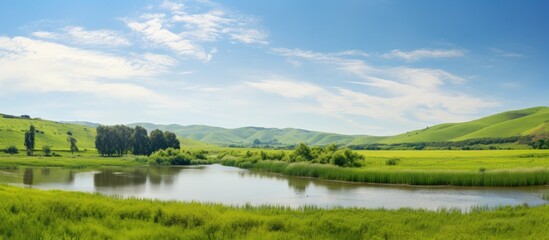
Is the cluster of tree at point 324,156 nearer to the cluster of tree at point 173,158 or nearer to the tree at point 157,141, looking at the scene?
the cluster of tree at point 173,158

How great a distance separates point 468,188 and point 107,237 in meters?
42.4

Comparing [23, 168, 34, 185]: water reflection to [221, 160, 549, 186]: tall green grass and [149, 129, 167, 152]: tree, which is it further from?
[149, 129, 167, 152]: tree

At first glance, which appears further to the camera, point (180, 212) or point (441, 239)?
point (180, 212)

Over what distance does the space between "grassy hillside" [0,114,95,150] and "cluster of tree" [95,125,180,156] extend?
79.6 ft

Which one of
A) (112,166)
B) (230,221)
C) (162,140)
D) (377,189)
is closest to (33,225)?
(230,221)

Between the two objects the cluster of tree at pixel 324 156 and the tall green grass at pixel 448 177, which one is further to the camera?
the cluster of tree at pixel 324 156

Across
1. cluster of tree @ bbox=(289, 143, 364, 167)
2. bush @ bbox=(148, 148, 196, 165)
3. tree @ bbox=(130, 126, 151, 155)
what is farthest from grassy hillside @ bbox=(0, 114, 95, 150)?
cluster of tree @ bbox=(289, 143, 364, 167)

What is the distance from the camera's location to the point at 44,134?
459 feet

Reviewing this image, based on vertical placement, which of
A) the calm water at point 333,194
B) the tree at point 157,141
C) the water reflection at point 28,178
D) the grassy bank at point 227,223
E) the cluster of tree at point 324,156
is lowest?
the calm water at point 333,194

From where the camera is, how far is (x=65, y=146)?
133625 mm

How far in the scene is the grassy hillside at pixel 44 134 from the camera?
123625mm

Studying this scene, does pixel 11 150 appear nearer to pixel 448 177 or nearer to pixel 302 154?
pixel 302 154

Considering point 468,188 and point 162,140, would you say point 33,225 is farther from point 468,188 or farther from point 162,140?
point 162,140

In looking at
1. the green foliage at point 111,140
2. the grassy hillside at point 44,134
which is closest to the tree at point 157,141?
the green foliage at point 111,140
